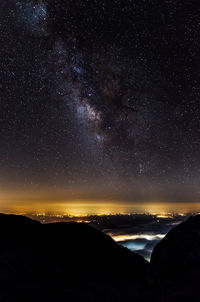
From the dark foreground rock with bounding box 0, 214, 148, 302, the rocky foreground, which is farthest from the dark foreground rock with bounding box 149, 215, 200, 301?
the dark foreground rock with bounding box 0, 214, 148, 302

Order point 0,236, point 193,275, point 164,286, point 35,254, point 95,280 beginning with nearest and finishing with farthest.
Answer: point 193,275, point 164,286, point 95,280, point 35,254, point 0,236

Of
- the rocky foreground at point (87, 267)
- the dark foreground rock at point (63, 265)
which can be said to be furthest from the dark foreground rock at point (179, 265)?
the dark foreground rock at point (63, 265)

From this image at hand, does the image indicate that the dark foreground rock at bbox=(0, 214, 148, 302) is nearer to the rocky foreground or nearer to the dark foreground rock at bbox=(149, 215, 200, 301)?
the rocky foreground

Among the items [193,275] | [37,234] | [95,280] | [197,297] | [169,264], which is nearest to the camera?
[197,297]

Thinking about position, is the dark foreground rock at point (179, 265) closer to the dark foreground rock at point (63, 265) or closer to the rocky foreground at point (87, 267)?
the rocky foreground at point (87, 267)

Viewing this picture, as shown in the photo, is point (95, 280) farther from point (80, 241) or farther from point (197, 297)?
point (197, 297)

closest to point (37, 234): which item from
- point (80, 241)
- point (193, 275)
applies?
point (80, 241)

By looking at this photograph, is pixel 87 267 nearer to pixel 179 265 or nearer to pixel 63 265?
pixel 63 265

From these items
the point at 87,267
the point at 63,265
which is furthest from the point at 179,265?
the point at 63,265
